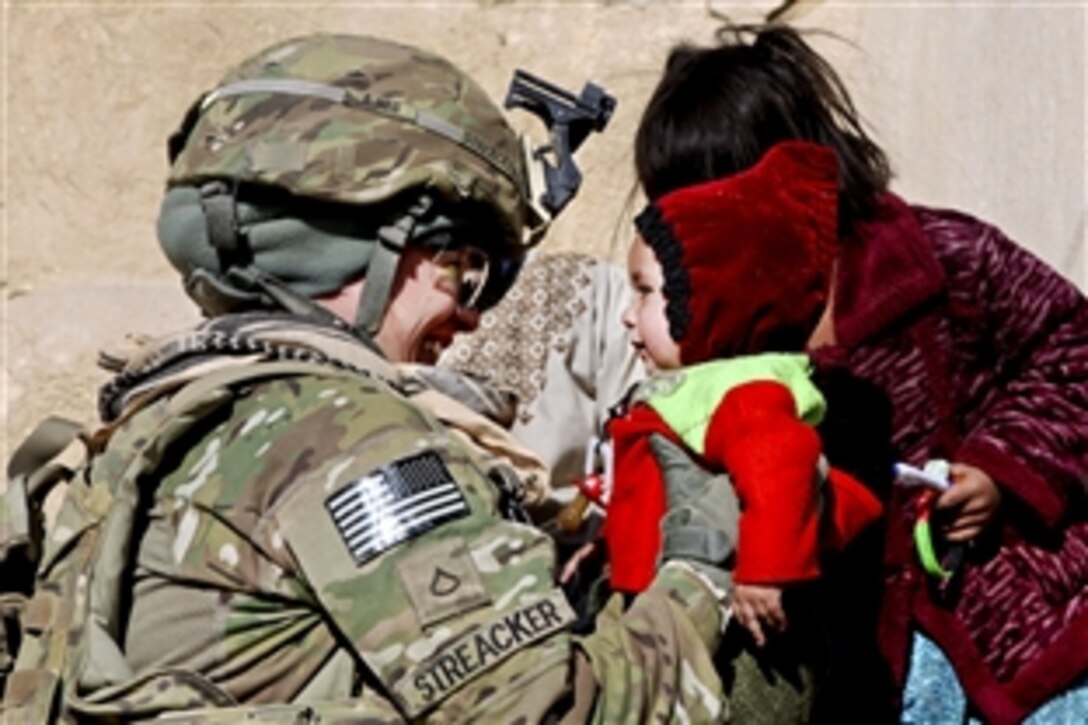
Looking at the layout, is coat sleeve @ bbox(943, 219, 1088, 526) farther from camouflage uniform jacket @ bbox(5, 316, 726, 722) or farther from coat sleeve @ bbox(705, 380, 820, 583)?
A: camouflage uniform jacket @ bbox(5, 316, 726, 722)

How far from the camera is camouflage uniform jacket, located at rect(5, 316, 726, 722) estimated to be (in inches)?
104

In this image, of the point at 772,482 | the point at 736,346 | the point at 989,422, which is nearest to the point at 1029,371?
the point at 989,422

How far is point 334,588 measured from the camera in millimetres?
2646

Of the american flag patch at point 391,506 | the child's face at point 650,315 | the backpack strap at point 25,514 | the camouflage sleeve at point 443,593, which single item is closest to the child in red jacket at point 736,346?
the child's face at point 650,315

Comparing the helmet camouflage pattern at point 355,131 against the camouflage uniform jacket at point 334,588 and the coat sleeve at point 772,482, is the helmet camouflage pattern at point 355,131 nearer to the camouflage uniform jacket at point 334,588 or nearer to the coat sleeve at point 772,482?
the camouflage uniform jacket at point 334,588

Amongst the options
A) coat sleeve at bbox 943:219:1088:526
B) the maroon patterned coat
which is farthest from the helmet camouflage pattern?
coat sleeve at bbox 943:219:1088:526

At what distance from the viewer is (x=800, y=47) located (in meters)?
3.56

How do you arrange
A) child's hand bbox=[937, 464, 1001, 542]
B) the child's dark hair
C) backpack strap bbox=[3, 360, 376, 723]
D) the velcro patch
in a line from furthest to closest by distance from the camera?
the child's dark hair, child's hand bbox=[937, 464, 1001, 542], backpack strap bbox=[3, 360, 376, 723], the velcro patch

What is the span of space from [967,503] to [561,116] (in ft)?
2.34

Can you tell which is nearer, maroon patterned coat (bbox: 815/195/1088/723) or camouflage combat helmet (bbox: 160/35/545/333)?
camouflage combat helmet (bbox: 160/35/545/333)

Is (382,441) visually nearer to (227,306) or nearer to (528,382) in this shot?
(227,306)

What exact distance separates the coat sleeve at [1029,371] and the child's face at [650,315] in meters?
0.38

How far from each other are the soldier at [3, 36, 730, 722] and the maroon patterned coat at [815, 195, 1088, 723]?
0.39m

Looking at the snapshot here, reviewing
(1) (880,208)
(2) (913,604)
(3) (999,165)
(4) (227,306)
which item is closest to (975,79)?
(3) (999,165)
